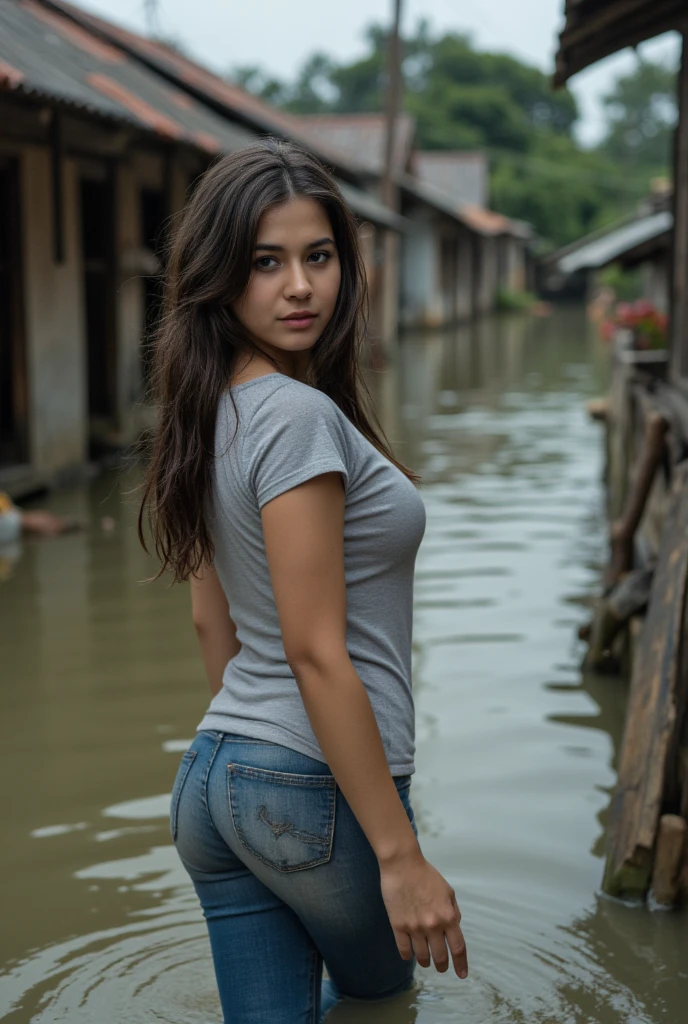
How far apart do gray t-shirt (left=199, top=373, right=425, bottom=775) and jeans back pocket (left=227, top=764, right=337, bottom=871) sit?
2.1 inches

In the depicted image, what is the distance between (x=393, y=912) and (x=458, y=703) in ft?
11.8

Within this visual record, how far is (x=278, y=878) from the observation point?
6.68 ft

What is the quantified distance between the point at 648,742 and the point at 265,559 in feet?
6.72

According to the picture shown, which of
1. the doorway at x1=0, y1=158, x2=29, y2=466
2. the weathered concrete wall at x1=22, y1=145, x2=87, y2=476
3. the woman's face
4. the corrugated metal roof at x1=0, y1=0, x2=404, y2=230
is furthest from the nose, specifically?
the weathered concrete wall at x1=22, y1=145, x2=87, y2=476

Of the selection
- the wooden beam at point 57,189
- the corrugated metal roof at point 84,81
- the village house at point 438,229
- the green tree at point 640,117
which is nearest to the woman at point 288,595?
the corrugated metal roof at point 84,81

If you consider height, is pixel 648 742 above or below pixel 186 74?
below

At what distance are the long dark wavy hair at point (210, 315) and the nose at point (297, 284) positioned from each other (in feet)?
0.22

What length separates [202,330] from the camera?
2.09 m

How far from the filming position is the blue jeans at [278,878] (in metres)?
2.01

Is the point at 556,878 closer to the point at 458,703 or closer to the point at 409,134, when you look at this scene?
the point at 458,703

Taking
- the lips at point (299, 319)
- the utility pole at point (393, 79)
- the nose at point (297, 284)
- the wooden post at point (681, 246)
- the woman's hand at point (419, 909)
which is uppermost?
the utility pole at point (393, 79)

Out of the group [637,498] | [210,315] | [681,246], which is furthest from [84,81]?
[210,315]

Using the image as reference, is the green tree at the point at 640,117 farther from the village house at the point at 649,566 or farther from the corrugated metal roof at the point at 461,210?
the village house at the point at 649,566

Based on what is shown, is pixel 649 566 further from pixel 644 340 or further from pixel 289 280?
pixel 644 340
